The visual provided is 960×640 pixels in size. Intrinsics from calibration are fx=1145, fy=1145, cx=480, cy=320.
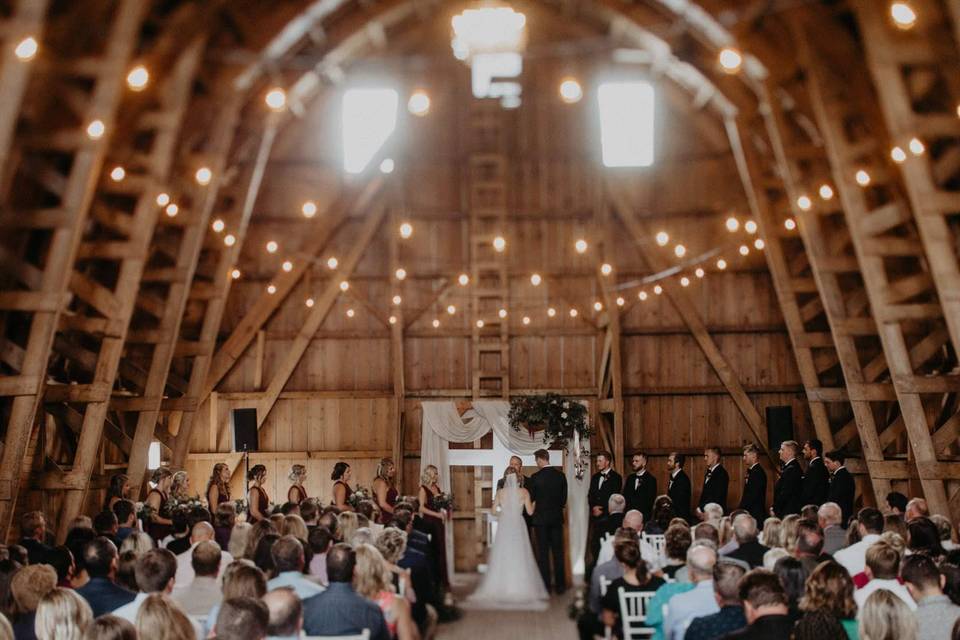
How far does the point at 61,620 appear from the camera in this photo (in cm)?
475

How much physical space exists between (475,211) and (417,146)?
147cm

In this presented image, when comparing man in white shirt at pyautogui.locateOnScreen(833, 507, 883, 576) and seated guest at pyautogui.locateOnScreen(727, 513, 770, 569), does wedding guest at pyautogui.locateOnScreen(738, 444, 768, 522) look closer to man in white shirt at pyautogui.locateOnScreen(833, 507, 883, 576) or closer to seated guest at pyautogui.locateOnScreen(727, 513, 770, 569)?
man in white shirt at pyautogui.locateOnScreen(833, 507, 883, 576)

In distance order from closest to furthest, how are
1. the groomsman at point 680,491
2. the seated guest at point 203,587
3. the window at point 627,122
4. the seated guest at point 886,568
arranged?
1. the seated guest at point 886,568
2. the seated guest at point 203,587
3. the groomsman at point 680,491
4. the window at point 627,122

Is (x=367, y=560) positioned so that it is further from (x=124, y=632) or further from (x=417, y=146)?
(x=417, y=146)

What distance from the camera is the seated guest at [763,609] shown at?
465 cm

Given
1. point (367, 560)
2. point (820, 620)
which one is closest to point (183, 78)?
point (367, 560)

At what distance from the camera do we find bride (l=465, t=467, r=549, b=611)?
1254 cm

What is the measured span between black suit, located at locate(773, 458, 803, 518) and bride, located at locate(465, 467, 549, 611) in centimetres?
282

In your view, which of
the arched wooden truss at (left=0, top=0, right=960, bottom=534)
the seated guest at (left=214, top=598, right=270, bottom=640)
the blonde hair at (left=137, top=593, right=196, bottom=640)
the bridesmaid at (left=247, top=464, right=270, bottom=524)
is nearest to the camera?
the seated guest at (left=214, top=598, right=270, bottom=640)

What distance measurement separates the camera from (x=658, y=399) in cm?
1733

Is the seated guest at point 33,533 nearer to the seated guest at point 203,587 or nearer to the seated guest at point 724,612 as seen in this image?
the seated guest at point 203,587

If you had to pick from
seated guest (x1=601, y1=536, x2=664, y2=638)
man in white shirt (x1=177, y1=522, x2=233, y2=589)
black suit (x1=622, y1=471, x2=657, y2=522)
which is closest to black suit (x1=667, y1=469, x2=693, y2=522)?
black suit (x1=622, y1=471, x2=657, y2=522)

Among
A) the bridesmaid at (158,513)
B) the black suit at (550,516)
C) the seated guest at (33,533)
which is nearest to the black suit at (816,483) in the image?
the black suit at (550,516)

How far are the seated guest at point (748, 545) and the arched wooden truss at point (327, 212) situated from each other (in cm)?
330
